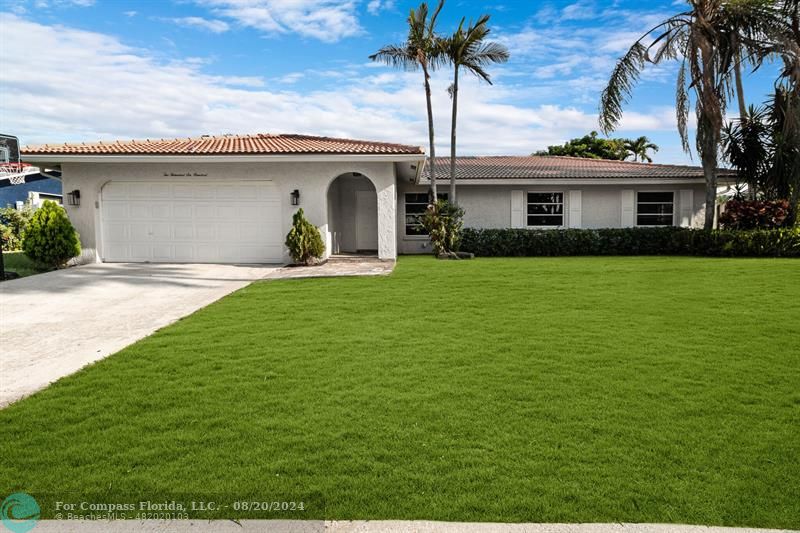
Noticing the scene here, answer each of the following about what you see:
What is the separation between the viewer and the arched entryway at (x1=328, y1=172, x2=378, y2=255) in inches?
843

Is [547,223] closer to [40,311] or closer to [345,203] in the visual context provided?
[345,203]

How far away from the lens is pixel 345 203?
21812 mm

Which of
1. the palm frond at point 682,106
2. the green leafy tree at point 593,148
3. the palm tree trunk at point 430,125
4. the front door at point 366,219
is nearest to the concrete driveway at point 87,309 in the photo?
the front door at point 366,219

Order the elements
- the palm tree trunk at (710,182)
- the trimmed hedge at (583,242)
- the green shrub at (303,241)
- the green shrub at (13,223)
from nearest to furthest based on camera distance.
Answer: the green shrub at (303,241)
the palm tree trunk at (710,182)
the trimmed hedge at (583,242)
the green shrub at (13,223)

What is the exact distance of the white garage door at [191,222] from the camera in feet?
54.1

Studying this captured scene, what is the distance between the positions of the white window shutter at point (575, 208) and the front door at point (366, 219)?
7455 mm

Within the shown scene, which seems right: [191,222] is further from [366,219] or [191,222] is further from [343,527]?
[343,527]

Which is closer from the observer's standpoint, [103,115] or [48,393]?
[48,393]

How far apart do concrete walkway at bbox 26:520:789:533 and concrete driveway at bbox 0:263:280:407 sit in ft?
8.91

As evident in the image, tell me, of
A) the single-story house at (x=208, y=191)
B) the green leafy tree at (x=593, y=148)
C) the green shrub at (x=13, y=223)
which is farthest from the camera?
the green leafy tree at (x=593, y=148)

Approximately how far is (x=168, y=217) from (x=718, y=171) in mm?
19403

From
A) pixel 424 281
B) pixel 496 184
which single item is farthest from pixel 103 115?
pixel 424 281

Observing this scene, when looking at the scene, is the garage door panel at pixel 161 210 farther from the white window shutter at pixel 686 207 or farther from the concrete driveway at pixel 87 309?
the white window shutter at pixel 686 207

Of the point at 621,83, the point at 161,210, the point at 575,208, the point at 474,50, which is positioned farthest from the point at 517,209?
the point at 161,210
